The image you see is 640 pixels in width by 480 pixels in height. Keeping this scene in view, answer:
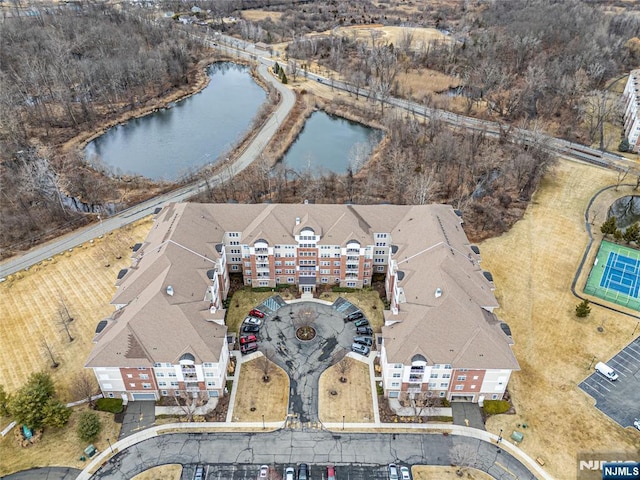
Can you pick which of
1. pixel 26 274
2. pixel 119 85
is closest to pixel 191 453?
pixel 26 274

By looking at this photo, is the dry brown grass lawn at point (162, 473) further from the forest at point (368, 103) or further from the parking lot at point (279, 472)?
the forest at point (368, 103)

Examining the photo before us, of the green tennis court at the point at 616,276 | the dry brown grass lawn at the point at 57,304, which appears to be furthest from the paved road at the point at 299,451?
the green tennis court at the point at 616,276

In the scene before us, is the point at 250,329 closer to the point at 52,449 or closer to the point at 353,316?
the point at 353,316

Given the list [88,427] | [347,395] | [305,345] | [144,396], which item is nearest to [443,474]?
[347,395]

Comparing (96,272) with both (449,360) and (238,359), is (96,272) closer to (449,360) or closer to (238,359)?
(238,359)

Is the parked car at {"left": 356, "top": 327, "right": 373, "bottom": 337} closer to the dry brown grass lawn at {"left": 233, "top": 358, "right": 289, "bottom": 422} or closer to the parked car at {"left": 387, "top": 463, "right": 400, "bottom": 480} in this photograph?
the dry brown grass lawn at {"left": 233, "top": 358, "right": 289, "bottom": 422}

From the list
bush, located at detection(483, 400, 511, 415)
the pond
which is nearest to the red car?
bush, located at detection(483, 400, 511, 415)
